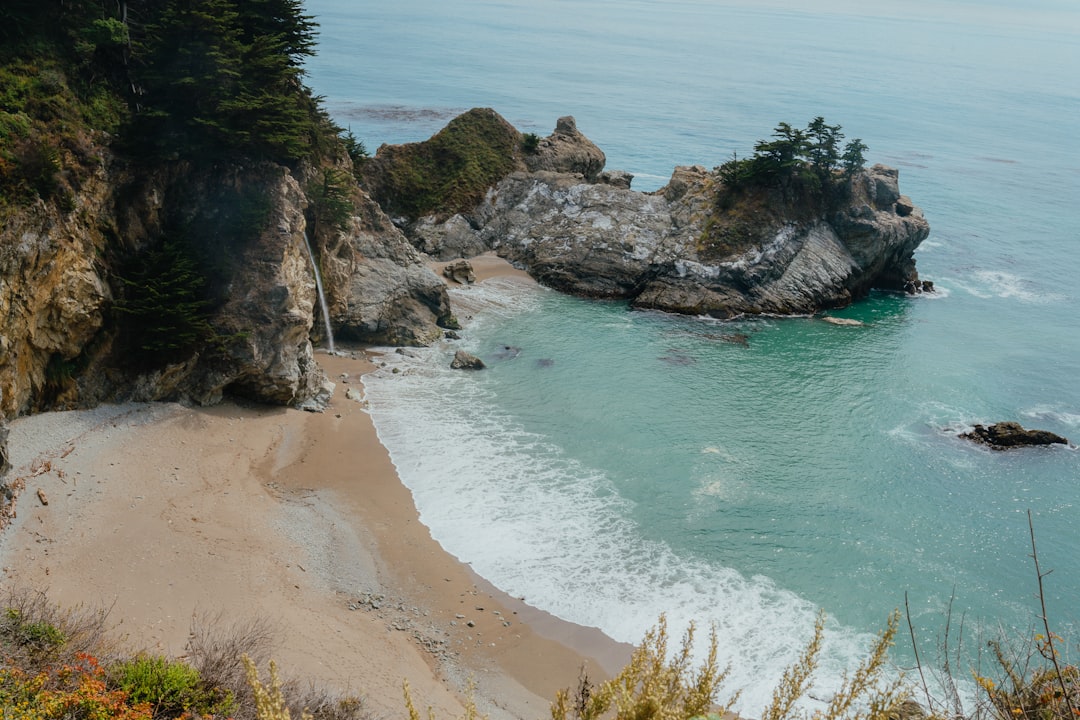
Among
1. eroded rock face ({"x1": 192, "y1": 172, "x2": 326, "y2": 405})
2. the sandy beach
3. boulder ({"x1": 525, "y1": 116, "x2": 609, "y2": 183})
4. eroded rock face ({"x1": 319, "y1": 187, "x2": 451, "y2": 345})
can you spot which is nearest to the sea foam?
the sandy beach

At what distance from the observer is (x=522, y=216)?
148ft

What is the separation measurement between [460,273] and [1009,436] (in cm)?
2475

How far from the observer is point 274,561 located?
18047mm

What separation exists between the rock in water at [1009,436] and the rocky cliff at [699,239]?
42.5 ft

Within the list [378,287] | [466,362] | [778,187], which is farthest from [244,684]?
[778,187]

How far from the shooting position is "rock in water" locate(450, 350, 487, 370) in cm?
2995

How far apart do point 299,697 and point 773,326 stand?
30113 millimetres

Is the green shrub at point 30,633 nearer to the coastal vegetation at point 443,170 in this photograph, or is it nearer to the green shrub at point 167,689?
the green shrub at point 167,689

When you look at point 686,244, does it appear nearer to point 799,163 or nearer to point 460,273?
point 799,163

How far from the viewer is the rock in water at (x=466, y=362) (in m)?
30.0

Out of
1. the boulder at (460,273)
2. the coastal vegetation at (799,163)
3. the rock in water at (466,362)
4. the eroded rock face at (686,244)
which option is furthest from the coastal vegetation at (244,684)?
the coastal vegetation at (799,163)

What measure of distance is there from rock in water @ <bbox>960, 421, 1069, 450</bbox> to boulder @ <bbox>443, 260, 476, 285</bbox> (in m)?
22.9

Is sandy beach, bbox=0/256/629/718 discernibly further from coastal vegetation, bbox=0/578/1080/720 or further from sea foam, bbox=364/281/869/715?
coastal vegetation, bbox=0/578/1080/720

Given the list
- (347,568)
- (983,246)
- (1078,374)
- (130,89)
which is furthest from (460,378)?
(983,246)
